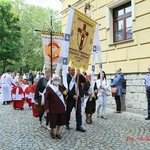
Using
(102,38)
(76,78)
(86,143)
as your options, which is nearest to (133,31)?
(102,38)

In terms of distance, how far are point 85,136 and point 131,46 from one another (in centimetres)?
553

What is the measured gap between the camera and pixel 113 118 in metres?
9.80

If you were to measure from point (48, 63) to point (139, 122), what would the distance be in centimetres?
400

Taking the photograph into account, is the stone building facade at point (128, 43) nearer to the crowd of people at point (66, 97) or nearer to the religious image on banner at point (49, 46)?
the crowd of people at point (66, 97)

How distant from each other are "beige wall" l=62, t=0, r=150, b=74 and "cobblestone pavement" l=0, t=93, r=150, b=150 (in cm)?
262

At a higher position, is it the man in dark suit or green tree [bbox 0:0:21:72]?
green tree [bbox 0:0:21:72]

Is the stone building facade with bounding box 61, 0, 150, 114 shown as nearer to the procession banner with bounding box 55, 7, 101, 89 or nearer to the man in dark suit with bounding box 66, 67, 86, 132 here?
the procession banner with bounding box 55, 7, 101, 89

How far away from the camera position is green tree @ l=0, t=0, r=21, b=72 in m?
32.9

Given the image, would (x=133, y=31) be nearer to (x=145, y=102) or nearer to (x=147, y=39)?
(x=147, y=39)

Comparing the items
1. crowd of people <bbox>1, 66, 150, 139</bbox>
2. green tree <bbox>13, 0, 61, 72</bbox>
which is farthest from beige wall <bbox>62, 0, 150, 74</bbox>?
green tree <bbox>13, 0, 61, 72</bbox>

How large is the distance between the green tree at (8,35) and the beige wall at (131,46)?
21.1 m

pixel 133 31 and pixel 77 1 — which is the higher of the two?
pixel 77 1

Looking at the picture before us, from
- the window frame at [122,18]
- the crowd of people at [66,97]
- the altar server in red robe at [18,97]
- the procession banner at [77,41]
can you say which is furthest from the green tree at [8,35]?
the procession banner at [77,41]

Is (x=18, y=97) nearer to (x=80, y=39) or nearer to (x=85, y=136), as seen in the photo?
(x=80, y=39)
